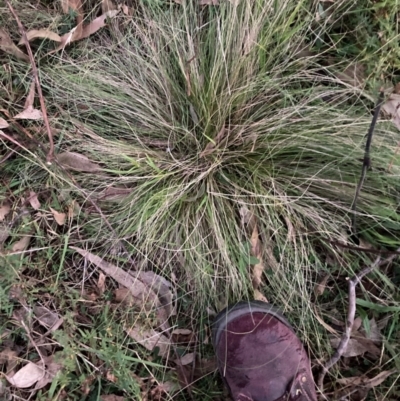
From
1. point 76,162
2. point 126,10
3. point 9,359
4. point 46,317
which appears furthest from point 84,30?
point 9,359

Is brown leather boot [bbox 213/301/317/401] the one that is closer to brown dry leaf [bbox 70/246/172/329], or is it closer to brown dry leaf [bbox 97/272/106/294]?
brown dry leaf [bbox 70/246/172/329]

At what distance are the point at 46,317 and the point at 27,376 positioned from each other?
18cm

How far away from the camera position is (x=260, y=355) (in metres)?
1.44

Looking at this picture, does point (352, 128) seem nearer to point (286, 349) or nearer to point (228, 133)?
point (228, 133)

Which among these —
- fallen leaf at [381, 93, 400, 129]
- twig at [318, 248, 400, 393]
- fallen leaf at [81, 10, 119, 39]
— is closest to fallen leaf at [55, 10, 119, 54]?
fallen leaf at [81, 10, 119, 39]

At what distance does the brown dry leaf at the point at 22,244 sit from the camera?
4.88 feet

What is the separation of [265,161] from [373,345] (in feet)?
2.16

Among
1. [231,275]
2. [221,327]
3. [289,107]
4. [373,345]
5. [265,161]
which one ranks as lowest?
[373,345]

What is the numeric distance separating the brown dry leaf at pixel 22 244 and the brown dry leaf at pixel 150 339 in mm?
417

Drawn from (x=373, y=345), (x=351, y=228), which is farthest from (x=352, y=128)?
(x=373, y=345)

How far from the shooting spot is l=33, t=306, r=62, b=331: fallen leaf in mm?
1470

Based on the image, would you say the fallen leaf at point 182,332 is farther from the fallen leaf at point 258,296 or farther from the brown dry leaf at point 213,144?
the brown dry leaf at point 213,144

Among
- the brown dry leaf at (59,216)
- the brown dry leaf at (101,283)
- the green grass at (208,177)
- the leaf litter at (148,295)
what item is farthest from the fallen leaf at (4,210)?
the brown dry leaf at (101,283)

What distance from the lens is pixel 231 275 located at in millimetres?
1395
